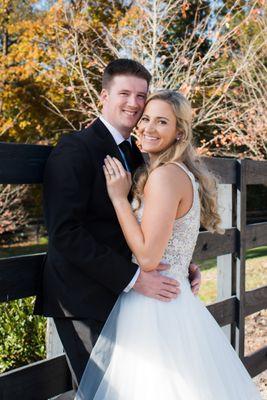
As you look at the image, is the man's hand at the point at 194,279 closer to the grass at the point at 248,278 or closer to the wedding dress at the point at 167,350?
the wedding dress at the point at 167,350

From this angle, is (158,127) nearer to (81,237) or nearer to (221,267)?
(81,237)

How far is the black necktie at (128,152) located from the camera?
275 cm

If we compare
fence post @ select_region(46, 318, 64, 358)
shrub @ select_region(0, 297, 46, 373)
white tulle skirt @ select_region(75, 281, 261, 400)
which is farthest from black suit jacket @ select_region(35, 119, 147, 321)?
shrub @ select_region(0, 297, 46, 373)

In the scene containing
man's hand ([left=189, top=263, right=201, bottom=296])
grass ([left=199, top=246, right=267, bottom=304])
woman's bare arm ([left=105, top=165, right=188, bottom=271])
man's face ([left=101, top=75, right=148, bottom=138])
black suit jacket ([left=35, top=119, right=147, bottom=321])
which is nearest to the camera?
black suit jacket ([left=35, top=119, right=147, bottom=321])

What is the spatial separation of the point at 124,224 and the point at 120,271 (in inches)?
8.0

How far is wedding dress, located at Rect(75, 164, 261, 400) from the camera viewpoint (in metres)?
2.43

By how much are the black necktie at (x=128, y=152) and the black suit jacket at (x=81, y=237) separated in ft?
0.47

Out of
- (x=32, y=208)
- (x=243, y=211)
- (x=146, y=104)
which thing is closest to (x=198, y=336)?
(x=146, y=104)

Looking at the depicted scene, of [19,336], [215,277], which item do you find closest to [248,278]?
[215,277]

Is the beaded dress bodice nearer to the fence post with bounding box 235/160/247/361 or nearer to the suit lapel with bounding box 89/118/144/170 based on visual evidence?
the suit lapel with bounding box 89/118/144/170

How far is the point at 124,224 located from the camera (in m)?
2.45

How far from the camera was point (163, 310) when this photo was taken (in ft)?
8.48

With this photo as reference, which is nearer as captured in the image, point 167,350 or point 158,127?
Result: point 167,350

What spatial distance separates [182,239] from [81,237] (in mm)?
575
